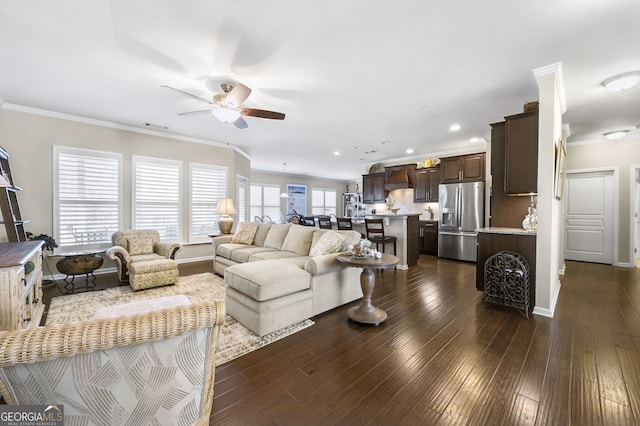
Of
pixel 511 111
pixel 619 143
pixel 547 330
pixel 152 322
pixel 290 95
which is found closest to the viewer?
pixel 152 322

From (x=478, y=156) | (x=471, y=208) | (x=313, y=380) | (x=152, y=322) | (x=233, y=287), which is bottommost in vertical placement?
(x=313, y=380)

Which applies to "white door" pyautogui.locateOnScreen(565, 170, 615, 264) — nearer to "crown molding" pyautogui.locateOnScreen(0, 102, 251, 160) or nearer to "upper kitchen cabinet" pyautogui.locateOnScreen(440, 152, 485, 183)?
"upper kitchen cabinet" pyautogui.locateOnScreen(440, 152, 485, 183)

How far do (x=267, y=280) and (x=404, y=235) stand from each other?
3.45 meters

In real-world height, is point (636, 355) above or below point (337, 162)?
below

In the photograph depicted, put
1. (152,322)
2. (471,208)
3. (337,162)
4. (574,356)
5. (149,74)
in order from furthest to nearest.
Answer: (337,162)
(471,208)
(149,74)
(574,356)
(152,322)

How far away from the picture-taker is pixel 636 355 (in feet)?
6.97

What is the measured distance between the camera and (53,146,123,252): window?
169 inches

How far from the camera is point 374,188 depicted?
26.1 feet

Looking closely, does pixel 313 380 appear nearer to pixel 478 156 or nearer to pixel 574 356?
pixel 574 356

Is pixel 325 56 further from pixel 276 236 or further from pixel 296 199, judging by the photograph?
pixel 296 199

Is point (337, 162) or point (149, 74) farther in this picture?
point (337, 162)

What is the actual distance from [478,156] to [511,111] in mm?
1807

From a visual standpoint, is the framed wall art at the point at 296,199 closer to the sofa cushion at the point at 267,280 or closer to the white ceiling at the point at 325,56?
the white ceiling at the point at 325,56

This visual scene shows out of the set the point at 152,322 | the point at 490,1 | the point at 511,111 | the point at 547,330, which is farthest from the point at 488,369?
the point at 511,111
